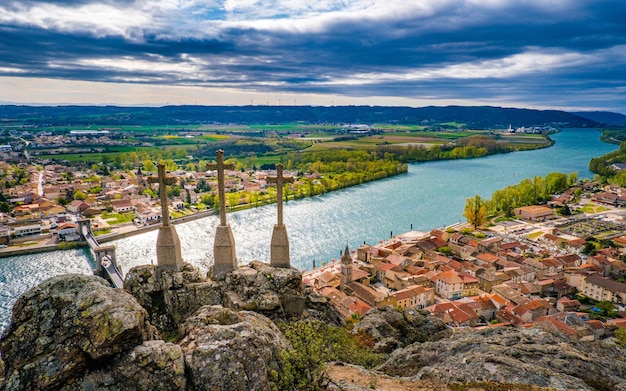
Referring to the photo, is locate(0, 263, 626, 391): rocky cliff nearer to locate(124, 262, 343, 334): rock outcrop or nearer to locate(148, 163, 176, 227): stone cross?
locate(124, 262, 343, 334): rock outcrop

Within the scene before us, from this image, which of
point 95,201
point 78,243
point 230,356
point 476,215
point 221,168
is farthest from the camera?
point 95,201

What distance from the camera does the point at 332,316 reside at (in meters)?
11.0

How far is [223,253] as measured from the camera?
→ 972 cm

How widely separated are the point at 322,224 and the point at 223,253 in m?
34.4

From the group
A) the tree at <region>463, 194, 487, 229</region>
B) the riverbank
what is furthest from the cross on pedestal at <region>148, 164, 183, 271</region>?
the tree at <region>463, 194, 487, 229</region>

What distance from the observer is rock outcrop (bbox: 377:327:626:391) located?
7952mm

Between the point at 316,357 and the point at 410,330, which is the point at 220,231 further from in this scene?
the point at 410,330

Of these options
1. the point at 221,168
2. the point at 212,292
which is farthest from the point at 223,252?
the point at 221,168

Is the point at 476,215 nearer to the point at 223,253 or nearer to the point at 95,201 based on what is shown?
the point at 223,253

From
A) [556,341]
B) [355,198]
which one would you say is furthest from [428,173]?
[556,341]

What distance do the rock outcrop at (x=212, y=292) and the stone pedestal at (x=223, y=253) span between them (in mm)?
180

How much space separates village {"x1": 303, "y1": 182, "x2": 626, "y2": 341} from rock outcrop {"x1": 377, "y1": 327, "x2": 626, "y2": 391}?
7.66m

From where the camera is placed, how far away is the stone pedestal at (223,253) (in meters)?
9.68

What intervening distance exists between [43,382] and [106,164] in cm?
8648
